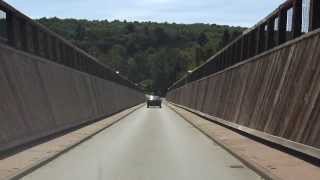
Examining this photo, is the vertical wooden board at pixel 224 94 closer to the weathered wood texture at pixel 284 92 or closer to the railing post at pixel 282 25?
the weathered wood texture at pixel 284 92

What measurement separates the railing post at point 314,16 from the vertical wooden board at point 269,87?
6.10 feet

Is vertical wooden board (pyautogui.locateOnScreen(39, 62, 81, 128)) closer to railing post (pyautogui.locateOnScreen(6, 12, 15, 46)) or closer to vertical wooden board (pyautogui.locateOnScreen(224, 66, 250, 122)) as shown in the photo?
railing post (pyautogui.locateOnScreen(6, 12, 15, 46))

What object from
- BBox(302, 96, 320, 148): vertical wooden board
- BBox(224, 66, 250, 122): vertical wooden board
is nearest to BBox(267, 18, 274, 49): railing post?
BBox(224, 66, 250, 122): vertical wooden board

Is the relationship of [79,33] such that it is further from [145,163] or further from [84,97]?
[145,163]

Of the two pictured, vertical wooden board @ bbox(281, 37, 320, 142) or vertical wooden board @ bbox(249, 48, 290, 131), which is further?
vertical wooden board @ bbox(249, 48, 290, 131)

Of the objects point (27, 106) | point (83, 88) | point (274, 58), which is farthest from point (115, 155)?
point (83, 88)

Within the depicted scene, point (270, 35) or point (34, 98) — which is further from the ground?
point (270, 35)

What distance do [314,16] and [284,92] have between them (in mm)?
2611

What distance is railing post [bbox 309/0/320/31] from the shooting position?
1928 cm

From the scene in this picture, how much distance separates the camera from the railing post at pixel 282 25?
24.4 m

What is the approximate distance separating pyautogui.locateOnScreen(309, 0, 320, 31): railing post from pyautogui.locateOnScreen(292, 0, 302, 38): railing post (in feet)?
5.98

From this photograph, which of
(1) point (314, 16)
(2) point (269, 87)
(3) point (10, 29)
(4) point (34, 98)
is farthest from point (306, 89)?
(3) point (10, 29)

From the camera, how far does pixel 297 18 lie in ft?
71.5

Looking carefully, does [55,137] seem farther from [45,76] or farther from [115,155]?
[115,155]
